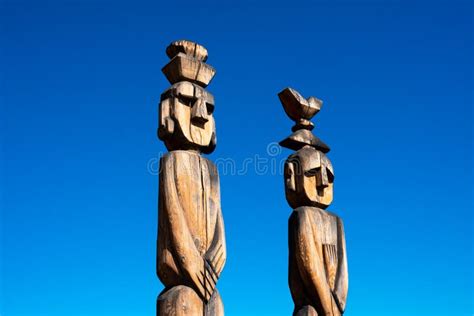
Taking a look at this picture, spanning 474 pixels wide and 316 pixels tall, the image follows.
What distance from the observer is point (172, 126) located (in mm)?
6332

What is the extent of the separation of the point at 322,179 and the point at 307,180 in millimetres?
179

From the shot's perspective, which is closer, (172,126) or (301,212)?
(172,126)

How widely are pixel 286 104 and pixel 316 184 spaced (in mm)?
1035

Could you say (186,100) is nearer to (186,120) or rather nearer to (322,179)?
(186,120)

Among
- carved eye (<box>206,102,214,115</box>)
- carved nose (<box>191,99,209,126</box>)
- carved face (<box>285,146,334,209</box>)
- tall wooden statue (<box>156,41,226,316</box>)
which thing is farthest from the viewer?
carved face (<box>285,146,334,209</box>)

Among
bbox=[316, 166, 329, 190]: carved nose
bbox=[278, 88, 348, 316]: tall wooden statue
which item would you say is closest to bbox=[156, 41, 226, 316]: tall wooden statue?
bbox=[278, 88, 348, 316]: tall wooden statue

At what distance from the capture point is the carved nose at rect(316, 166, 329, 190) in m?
7.32

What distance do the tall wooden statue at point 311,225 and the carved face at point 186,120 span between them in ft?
3.90

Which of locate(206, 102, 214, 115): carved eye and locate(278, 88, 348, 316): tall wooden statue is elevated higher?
locate(206, 102, 214, 115): carved eye

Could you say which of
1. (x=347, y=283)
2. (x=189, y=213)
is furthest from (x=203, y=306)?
(x=347, y=283)

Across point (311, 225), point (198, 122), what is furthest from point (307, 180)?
point (198, 122)

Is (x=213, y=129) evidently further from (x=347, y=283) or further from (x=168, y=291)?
(x=347, y=283)

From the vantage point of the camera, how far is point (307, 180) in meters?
7.26

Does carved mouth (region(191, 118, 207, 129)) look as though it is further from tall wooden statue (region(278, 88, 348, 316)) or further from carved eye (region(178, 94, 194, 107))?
tall wooden statue (region(278, 88, 348, 316))
